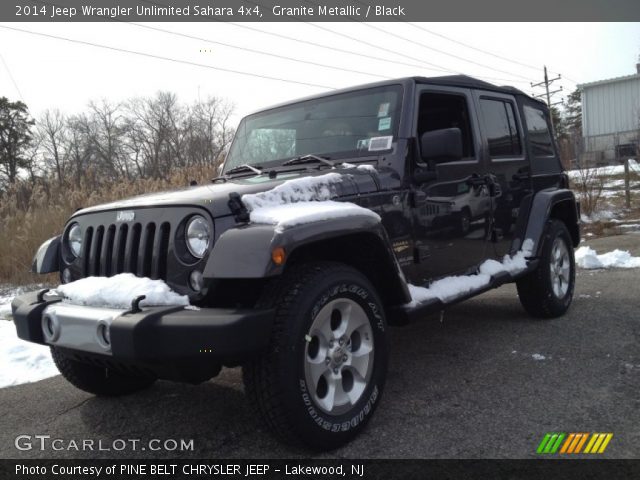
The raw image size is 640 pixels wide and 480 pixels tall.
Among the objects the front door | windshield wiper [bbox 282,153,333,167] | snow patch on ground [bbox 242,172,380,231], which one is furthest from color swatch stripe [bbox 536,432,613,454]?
windshield wiper [bbox 282,153,333,167]

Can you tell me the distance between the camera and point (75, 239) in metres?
3.12

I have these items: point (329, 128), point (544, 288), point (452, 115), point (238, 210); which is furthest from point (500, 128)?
point (238, 210)

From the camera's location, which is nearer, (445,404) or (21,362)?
(445,404)

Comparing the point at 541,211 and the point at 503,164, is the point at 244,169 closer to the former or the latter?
the point at 503,164

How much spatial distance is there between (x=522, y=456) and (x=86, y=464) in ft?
6.83

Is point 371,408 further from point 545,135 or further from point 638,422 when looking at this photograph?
point 545,135

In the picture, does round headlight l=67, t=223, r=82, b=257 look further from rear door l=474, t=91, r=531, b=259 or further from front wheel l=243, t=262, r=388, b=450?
rear door l=474, t=91, r=531, b=259

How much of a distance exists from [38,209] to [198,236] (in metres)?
6.30

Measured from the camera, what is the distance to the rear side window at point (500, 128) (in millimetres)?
4207

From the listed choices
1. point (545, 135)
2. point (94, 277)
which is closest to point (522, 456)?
point (94, 277)

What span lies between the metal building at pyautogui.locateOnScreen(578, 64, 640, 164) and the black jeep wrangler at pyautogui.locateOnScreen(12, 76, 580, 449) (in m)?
24.6

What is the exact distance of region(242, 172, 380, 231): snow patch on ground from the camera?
7.82ft

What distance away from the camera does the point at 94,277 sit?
2.74 meters

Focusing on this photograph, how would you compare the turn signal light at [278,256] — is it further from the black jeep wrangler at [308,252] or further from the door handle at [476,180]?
the door handle at [476,180]
